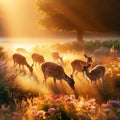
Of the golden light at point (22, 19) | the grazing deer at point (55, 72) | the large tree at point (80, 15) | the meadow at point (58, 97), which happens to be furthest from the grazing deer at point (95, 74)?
the golden light at point (22, 19)

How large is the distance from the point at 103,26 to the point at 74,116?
82.6 feet

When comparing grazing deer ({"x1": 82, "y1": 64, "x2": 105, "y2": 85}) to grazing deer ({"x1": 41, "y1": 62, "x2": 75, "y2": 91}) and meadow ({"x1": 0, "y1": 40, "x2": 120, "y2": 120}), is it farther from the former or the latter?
grazing deer ({"x1": 41, "y1": 62, "x2": 75, "y2": 91})

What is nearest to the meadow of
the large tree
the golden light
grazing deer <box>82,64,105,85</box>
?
grazing deer <box>82,64,105,85</box>

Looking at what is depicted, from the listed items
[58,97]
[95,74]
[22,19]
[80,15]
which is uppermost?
[22,19]

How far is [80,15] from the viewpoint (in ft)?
116

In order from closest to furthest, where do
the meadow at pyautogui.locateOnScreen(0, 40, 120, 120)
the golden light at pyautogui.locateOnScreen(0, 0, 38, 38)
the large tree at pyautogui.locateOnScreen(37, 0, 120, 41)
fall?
the meadow at pyautogui.locateOnScreen(0, 40, 120, 120) → the large tree at pyautogui.locateOnScreen(37, 0, 120, 41) → the golden light at pyautogui.locateOnScreen(0, 0, 38, 38)

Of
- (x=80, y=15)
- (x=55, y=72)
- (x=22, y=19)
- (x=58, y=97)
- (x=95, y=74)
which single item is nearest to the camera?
(x=58, y=97)

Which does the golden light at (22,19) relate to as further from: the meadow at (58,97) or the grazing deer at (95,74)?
the grazing deer at (95,74)

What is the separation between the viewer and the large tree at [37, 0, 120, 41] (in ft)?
115

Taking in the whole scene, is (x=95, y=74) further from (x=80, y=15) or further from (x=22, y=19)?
(x=22, y=19)

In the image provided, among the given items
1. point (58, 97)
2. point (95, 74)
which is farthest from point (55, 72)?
point (58, 97)

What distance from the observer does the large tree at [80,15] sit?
35094 millimetres

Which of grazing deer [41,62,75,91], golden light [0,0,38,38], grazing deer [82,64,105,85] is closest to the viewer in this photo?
grazing deer [41,62,75,91]

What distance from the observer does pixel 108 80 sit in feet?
52.6
